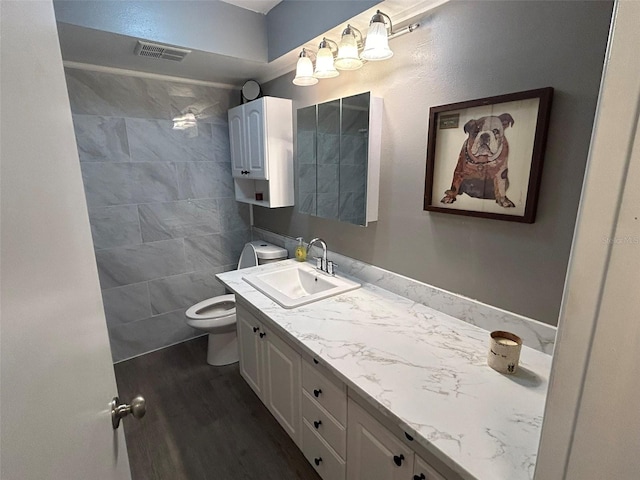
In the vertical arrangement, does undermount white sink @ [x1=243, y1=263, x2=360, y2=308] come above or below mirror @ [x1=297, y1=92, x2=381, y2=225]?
below

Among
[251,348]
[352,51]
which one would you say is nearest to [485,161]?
[352,51]

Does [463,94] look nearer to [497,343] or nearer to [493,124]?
[493,124]

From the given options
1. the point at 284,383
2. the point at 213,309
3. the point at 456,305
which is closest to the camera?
the point at 456,305

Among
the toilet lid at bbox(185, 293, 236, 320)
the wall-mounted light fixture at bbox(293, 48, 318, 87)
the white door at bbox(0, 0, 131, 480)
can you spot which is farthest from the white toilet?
the white door at bbox(0, 0, 131, 480)

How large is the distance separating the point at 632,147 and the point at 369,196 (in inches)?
51.5

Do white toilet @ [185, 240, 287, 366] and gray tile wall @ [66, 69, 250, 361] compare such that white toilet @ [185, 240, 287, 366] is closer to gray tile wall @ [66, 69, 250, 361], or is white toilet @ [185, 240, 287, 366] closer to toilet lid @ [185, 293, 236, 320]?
toilet lid @ [185, 293, 236, 320]

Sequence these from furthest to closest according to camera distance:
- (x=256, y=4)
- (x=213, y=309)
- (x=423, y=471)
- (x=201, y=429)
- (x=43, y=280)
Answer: (x=213, y=309)
(x=256, y=4)
(x=201, y=429)
(x=423, y=471)
(x=43, y=280)

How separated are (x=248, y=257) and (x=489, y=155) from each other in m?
1.96

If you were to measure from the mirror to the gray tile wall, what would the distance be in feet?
3.06

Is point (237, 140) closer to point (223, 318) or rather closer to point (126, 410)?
point (223, 318)

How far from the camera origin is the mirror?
1673mm

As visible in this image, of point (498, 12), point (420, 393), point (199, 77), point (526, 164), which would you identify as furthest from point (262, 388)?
point (199, 77)

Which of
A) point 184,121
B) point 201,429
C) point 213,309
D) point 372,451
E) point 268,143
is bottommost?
point 201,429

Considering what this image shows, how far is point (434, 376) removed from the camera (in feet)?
3.48
